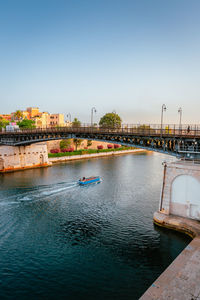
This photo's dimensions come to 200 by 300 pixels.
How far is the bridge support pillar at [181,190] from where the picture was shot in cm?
2219

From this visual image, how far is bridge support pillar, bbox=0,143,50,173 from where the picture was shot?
180ft

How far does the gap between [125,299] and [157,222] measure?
417 inches

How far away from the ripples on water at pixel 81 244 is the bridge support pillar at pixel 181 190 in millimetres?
2637

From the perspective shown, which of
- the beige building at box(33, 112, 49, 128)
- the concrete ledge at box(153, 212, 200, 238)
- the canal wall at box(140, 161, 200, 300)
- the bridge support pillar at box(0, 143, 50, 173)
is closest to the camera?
the concrete ledge at box(153, 212, 200, 238)

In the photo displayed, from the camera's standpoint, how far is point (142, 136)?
3394cm

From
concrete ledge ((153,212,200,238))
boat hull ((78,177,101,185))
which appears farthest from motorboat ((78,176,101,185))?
concrete ledge ((153,212,200,238))

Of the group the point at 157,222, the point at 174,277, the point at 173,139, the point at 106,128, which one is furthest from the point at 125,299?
the point at 106,128

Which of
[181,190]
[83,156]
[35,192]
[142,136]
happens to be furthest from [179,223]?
[83,156]

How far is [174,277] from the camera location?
13.9 meters

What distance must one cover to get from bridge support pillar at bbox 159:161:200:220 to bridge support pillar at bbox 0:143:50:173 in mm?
42005

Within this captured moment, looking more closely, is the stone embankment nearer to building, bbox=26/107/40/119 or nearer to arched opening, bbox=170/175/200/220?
arched opening, bbox=170/175/200/220

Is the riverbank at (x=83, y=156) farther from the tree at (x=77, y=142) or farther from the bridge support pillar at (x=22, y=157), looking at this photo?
the tree at (x=77, y=142)

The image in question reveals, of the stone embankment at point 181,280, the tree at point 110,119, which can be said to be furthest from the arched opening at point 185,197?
the tree at point 110,119

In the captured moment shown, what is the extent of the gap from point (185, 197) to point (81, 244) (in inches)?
441
